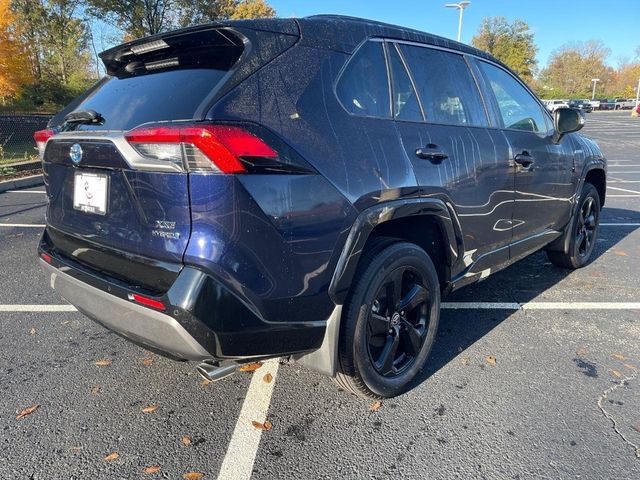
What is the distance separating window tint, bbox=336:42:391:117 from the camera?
2307 millimetres

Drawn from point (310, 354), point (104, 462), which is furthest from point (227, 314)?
point (104, 462)

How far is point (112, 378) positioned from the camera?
2828 mm

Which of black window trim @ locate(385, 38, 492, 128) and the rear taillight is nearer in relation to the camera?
the rear taillight

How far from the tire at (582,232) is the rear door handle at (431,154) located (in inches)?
97.6

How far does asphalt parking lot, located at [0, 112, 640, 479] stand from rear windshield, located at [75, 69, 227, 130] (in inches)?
58.0

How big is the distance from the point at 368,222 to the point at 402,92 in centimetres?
86

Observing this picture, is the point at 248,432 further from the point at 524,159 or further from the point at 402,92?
the point at 524,159

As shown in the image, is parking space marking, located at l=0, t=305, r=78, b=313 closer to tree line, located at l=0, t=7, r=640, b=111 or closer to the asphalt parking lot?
the asphalt parking lot

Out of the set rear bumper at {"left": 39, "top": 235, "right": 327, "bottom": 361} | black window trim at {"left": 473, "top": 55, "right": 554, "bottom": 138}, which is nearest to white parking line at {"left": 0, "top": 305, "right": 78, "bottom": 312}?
rear bumper at {"left": 39, "top": 235, "right": 327, "bottom": 361}

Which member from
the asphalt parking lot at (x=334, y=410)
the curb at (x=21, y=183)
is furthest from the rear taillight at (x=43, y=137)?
the curb at (x=21, y=183)

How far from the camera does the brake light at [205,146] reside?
1775 millimetres

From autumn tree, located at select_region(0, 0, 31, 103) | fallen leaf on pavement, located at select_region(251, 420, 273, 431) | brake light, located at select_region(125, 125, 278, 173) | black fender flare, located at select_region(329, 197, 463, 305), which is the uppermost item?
autumn tree, located at select_region(0, 0, 31, 103)

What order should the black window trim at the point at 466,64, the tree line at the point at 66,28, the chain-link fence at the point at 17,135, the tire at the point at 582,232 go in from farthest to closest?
1. the tree line at the point at 66,28
2. the chain-link fence at the point at 17,135
3. the tire at the point at 582,232
4. the black window trim at the point at 466,64

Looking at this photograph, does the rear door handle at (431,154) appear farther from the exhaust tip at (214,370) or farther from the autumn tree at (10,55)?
the autumn tree at (10,55)
